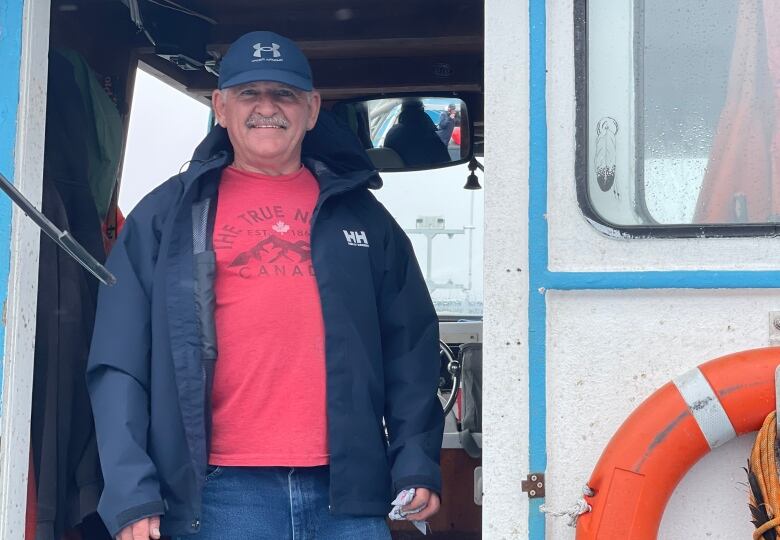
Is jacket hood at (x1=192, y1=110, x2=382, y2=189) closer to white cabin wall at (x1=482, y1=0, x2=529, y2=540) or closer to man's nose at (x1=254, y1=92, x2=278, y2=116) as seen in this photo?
man's nose at (x1=254, y1=92, x2=278, y2=116)

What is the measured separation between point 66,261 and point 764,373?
4.49 feet

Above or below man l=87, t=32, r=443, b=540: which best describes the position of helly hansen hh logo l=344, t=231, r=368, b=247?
above

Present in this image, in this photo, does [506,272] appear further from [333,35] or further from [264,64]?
[333,35]

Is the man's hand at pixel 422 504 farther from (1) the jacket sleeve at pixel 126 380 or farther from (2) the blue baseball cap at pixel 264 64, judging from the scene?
(2) the blue baseball cap at pixel 264 64

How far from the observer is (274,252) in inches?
81.4

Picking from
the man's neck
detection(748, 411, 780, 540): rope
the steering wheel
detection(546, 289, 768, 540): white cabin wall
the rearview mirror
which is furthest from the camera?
the rearview mirror

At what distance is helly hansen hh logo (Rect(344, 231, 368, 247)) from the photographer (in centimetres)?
215

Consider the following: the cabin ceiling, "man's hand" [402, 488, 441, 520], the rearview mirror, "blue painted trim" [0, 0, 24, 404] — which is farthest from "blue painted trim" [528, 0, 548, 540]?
the rearview mirror

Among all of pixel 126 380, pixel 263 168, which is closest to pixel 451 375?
pixel 263 168

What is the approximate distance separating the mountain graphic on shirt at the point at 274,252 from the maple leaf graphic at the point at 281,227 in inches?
0.8

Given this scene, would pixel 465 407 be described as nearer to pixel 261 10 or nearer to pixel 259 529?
pixel 259 529

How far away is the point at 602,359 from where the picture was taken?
1.77 m

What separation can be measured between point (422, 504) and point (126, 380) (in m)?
0.60

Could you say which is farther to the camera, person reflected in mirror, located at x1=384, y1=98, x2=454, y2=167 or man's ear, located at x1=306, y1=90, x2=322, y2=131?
person reflected in mirror, located at x1=384, y1=98, x2=454, y2=167
